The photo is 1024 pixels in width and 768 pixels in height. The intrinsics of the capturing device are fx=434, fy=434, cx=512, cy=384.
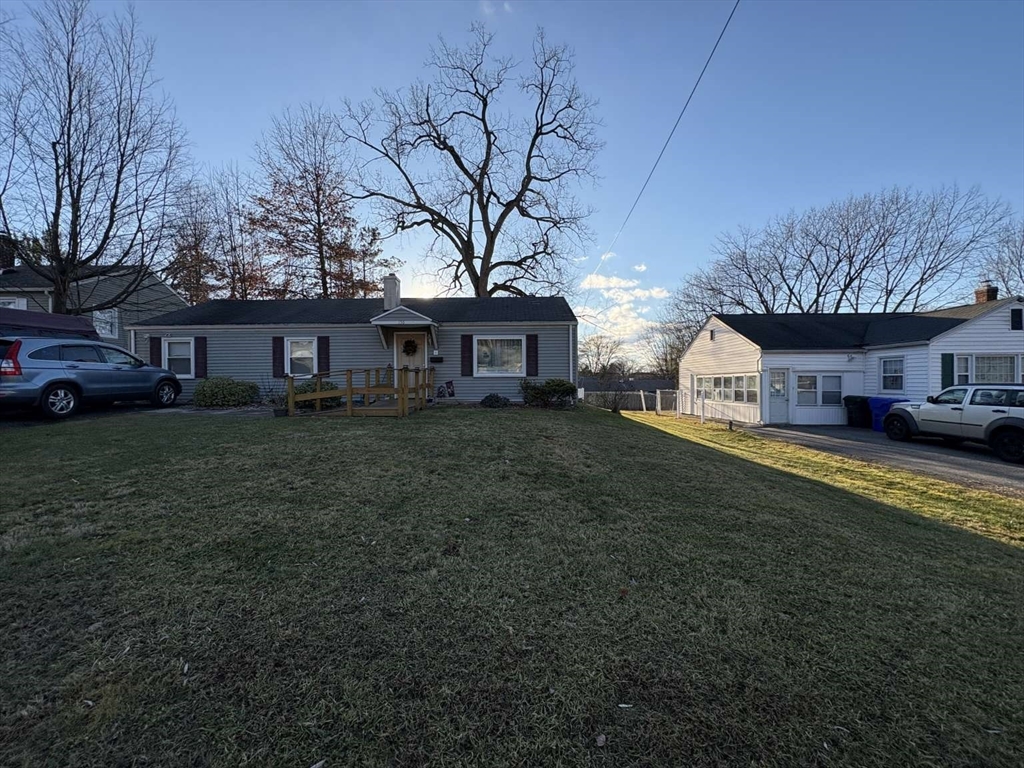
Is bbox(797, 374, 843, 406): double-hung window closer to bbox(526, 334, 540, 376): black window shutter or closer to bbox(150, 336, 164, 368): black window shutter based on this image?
bbox(526, 334, 540, 376): black window shutter

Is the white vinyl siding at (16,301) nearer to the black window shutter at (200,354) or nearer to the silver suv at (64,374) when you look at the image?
the black window shutter at (200,354)

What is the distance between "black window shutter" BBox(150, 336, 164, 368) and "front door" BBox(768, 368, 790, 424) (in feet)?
71.3

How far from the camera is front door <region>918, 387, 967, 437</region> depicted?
10.8 m

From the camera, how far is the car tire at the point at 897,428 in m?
12.4

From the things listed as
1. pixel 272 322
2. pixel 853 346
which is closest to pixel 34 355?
A: pixel 272 322

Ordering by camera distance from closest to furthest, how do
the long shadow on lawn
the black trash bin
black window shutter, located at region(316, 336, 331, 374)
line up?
the long shadow on lawn → black window shutter, located at region(316, 336, 331, 374) → the black trash bin

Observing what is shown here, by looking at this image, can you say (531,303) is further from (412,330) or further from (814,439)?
(814,439)

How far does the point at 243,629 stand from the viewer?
259 centimetres

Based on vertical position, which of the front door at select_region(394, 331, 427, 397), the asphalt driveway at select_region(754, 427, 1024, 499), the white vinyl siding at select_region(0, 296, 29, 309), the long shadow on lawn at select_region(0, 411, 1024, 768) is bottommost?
the asphalt driveway at select_region(754, 427, 1024, 499)

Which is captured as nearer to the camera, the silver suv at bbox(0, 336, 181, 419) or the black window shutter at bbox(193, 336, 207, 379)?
the silver suv at bbox(0, 336, 181, 419)

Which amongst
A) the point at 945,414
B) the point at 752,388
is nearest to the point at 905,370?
the point at 752,388

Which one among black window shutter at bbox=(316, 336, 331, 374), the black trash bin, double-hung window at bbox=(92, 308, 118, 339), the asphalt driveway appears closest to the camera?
the asphalt driveway

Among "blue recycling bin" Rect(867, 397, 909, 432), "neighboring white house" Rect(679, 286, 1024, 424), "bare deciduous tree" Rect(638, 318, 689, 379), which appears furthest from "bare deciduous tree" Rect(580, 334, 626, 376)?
"blue recycling bin" Rect(867, 397, 909, 432)

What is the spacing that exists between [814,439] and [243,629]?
1488cm
